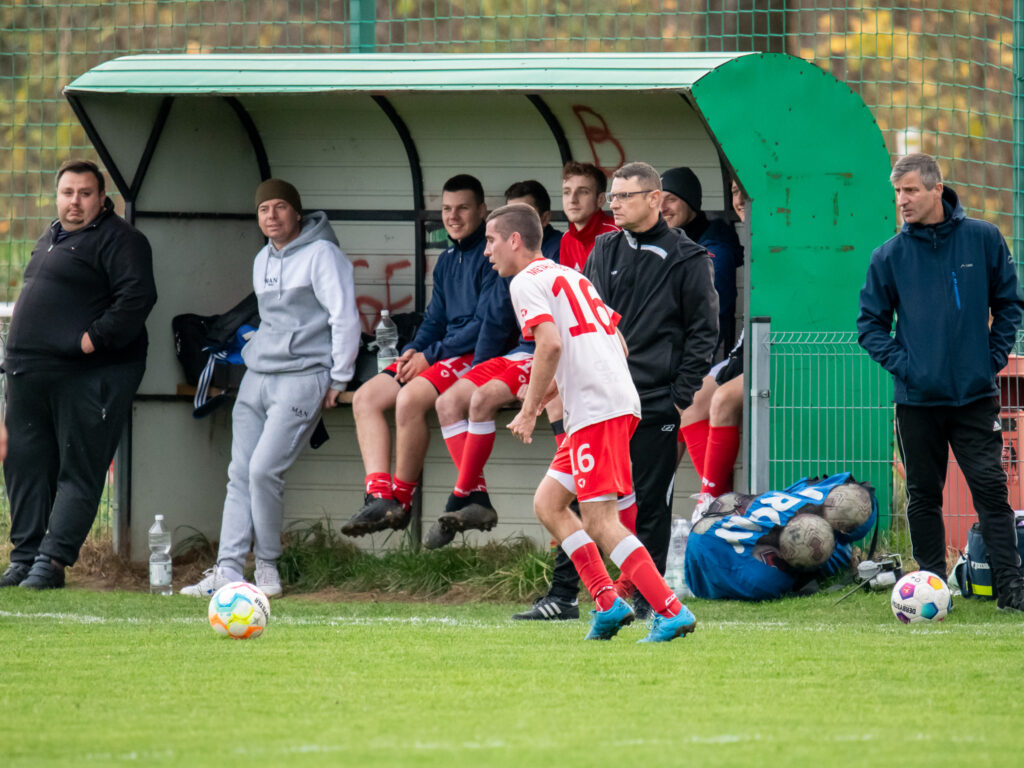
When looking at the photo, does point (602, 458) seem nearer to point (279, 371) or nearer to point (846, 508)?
point (846, 508)

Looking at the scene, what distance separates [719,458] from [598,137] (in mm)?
2075

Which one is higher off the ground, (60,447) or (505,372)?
(505,372)

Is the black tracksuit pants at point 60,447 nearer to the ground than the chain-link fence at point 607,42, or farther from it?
nearer to the ground

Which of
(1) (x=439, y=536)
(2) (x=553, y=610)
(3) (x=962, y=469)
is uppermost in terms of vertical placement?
(3) (x=962, y=469)

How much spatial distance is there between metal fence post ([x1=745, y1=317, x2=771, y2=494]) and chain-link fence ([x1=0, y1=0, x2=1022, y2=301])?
3077 mm

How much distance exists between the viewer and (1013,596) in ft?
24.7

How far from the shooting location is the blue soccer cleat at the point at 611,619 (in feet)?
21.3

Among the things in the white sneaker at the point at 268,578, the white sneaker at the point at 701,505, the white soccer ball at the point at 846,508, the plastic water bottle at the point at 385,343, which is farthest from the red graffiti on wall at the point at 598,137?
the white sneaker at the point at 268,578

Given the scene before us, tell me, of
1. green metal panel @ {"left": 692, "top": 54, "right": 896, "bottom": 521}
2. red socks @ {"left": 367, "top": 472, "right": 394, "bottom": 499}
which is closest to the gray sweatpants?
red socks @ {"left": 367, "top": 472, "right": 394, "bottom": 499}

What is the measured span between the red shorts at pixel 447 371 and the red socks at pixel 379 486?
0.57 meters

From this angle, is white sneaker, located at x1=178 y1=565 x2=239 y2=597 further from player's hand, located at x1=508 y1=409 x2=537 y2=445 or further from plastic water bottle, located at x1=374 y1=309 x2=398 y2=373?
player's hand, located at x1=508 y1=409 x2=537 y2=445

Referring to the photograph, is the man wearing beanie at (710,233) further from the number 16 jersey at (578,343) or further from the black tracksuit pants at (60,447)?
the black tracksuit pants at (60,447)

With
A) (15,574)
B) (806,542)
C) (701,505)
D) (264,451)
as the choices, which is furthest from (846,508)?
(15,574)

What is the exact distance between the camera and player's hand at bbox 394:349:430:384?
9266mm
